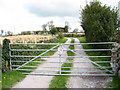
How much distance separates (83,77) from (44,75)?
5.92 feet

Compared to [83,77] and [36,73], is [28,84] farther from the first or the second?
[83,77]

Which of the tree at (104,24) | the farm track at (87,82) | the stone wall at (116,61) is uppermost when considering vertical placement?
the tree at (104,24)

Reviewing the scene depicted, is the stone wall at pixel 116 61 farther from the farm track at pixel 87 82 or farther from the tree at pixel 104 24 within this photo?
the tree at pixel 104 24

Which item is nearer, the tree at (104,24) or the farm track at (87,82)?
the farm track at (87,82)

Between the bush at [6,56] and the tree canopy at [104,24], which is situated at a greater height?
the tree canopy at [104,24]

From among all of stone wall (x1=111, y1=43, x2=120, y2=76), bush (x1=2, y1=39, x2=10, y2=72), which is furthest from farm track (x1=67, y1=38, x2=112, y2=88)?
bush (x1=2, y1=39, x2=10, y2=72)

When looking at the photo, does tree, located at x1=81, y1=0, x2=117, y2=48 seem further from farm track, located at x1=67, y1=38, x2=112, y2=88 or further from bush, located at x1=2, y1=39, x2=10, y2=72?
bush, located at x1=2, y1=39, x2=10, y2=72

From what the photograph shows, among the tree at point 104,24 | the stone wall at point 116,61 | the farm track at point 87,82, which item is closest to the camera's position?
the farm track at point 87,82

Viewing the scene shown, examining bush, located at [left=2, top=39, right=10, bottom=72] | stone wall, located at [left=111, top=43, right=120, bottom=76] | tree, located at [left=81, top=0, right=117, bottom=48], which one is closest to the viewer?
stone wall, located at [left=111, top=43, right=120, bottom=76]

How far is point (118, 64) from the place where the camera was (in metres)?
6.29

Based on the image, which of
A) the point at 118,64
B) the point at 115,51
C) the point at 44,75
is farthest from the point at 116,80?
the point at 44,75

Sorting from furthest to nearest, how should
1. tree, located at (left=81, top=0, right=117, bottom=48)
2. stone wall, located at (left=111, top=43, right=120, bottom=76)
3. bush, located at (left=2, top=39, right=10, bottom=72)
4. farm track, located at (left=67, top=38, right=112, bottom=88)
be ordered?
tree, located at (left=81, top=0, right=117, bottom=48)
bush, located at (left=2, top=39, right=10, bottom=72)
stone wall, located at (left=111, top=43, right=120, bottom=76)
farm track, located at (left=67, top=38, right=112, bottom=88)

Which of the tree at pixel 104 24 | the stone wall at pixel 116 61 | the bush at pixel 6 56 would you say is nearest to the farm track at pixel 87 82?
the stone wall at pixel 116 61

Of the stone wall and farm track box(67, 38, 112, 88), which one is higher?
the stone wall
